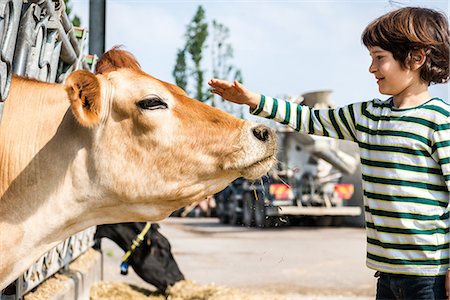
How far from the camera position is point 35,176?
2.62 metres

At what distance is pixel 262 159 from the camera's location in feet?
8.86

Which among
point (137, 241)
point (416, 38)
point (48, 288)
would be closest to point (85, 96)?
point (416, 38)

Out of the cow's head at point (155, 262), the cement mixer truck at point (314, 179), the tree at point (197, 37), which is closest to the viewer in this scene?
the cow's head at point (155, 262)

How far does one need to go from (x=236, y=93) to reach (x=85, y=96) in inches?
32.9

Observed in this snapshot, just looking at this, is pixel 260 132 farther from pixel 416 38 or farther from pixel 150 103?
pixel 416 38

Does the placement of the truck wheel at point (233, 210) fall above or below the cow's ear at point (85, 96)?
below

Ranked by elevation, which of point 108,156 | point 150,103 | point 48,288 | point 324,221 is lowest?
point 48,288

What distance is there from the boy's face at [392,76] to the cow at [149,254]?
3.29 meters

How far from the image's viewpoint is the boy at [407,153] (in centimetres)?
278

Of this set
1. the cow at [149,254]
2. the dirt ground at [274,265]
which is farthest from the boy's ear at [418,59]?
the cow at [149,254]

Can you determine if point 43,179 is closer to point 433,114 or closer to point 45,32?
point 45,32

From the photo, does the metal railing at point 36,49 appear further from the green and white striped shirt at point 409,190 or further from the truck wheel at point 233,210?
the truck wheel at point 233,210

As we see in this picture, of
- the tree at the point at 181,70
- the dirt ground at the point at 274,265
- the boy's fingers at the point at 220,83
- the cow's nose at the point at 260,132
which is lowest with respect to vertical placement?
the dirt ground at the point at 274,265

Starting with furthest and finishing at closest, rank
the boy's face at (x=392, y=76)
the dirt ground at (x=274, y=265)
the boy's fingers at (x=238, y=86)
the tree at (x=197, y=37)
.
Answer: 1. the tree at (x=197, y=37)
2. the dirt ground at (x=274, y=265)
3. the boy's fingers at (x=238, y=86)
4. the boy's face at (x=392, y=76)
